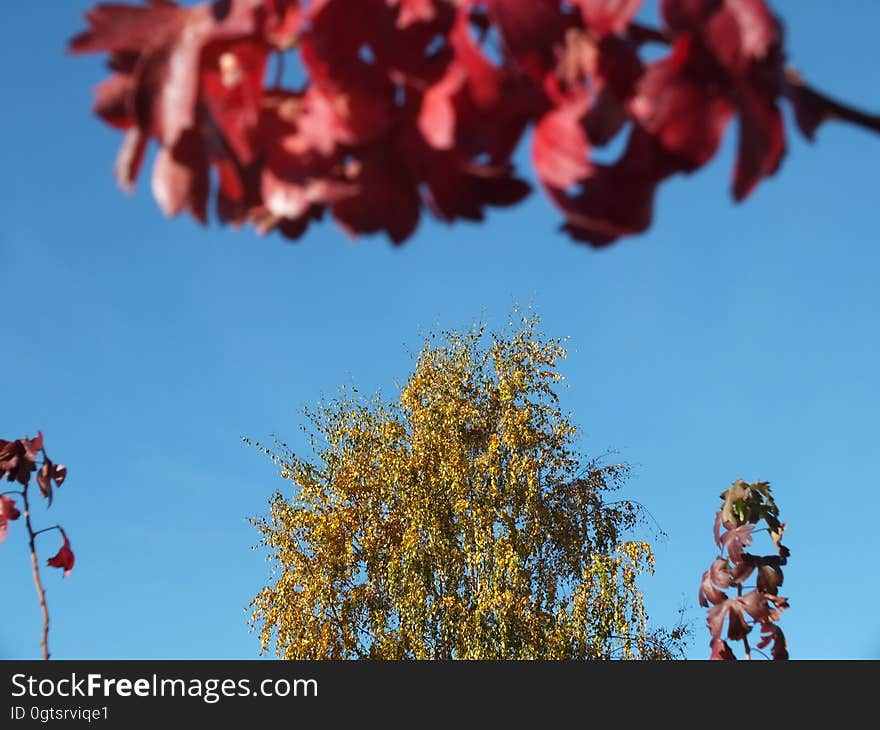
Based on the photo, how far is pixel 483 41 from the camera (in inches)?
26.1

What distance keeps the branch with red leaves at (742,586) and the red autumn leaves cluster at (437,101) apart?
15.0ft

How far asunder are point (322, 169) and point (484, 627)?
12682mm

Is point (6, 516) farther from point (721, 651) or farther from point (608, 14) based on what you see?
point (608, 14)

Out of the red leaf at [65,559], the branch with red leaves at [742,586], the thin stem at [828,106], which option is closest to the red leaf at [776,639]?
the branch with red leaves at [742,586]

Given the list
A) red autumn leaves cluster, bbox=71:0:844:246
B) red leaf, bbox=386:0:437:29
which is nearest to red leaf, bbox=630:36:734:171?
red autumn leaves cluster, bbox=71:0:844:246

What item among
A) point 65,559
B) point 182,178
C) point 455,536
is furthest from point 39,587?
point 455,536

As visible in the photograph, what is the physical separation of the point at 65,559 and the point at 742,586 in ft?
11.1

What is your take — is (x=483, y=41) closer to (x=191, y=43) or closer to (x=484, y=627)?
(x=191, y=43)

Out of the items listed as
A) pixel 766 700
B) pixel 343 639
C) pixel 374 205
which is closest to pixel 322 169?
pixel 374 205

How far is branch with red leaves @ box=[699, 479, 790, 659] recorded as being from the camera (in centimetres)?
478

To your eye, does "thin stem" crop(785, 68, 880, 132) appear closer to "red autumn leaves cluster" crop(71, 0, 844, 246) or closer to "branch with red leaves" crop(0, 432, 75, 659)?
"red autumn leaves cluster" crop(71, 0, 844, 246)

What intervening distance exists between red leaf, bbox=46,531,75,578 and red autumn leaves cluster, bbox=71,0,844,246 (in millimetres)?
3582

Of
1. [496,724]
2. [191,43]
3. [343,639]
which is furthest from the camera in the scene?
[343,639]

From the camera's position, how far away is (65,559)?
12.7 ft
